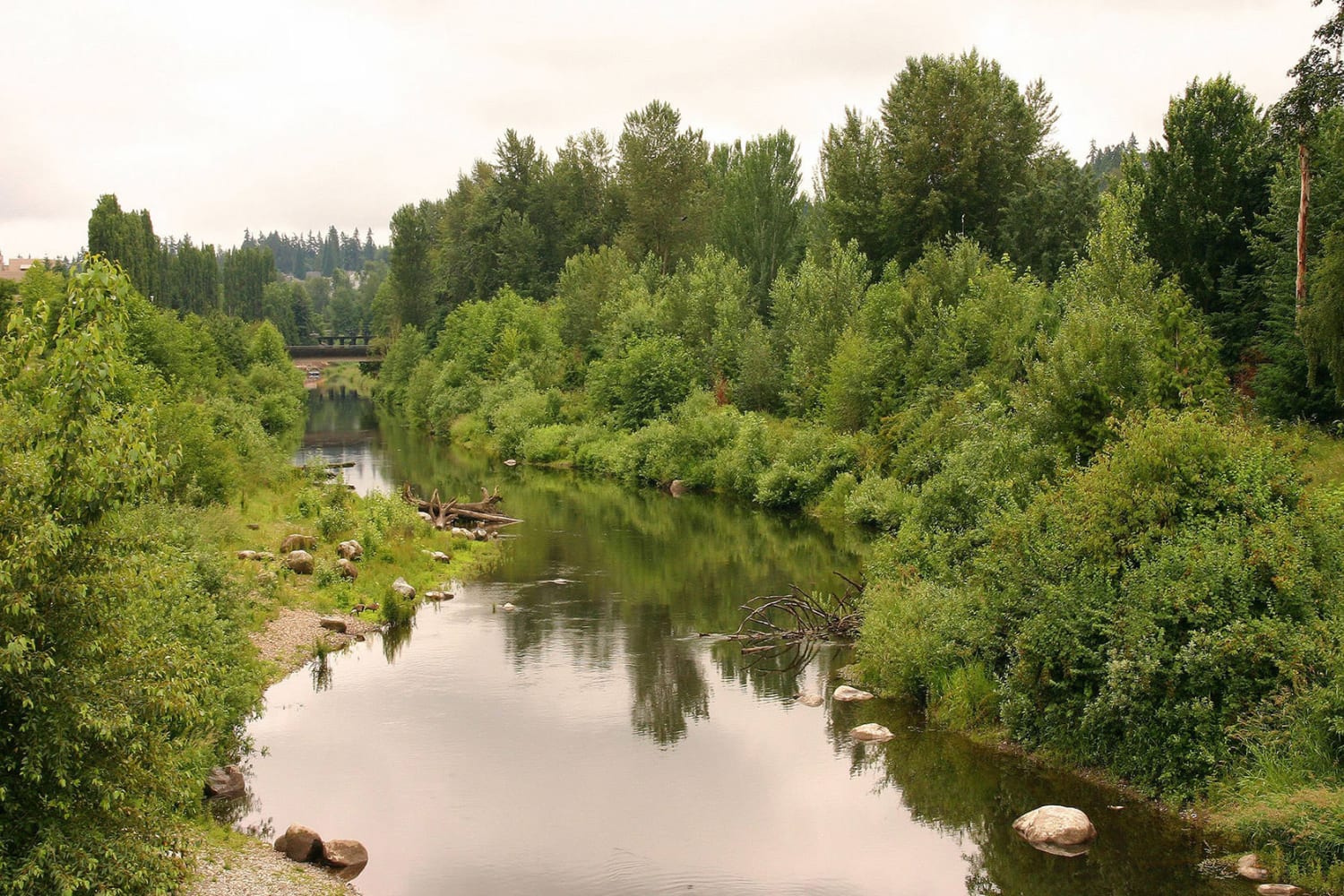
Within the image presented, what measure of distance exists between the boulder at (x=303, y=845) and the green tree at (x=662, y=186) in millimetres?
68472

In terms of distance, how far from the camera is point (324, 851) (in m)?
15.8

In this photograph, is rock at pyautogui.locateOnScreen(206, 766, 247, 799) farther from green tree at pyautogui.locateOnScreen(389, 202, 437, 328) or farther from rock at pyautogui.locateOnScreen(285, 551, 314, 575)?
green tree at pyautogui.locateOnScreen(389, 202, 437, 328)

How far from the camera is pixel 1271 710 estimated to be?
52.0 ft

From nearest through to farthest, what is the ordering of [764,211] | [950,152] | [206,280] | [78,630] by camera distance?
1. [78,630]
2. [950,152]
3. [764,211]
4. [206,280]

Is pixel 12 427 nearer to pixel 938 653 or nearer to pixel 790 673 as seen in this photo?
pixel 938 653

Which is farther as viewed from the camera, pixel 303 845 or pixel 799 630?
pixel 799 630

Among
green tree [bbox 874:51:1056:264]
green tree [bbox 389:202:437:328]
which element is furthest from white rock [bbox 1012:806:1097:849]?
green tree [bbox 389:202:437:328]

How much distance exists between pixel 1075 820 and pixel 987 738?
3.54 m

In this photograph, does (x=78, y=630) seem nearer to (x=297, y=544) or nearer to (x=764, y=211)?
(x=297, y=544)

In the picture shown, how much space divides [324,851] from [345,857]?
314 millimetres

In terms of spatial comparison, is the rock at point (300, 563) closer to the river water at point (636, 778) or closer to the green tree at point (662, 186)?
the river water at point (636, 778)

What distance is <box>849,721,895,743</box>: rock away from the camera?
2050cm

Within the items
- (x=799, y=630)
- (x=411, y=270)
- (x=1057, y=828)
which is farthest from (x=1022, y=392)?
(x=411, y=270)

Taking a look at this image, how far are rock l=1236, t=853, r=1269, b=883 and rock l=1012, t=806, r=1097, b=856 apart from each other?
2032mm
